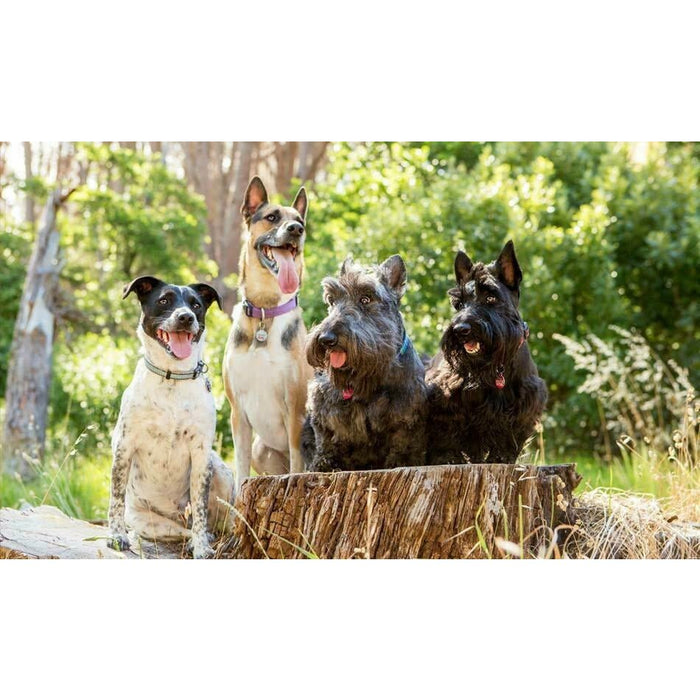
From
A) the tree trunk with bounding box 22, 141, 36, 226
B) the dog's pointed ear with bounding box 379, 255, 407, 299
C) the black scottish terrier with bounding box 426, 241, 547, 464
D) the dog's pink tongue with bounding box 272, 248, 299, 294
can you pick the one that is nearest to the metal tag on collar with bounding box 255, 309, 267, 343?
the dog's pink tongue with bounding box 272, 248, 299, 294

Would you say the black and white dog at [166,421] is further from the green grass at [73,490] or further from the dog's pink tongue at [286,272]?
the green grass at [73,490]

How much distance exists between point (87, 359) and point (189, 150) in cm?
943

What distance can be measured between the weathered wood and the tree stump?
0.77 metres

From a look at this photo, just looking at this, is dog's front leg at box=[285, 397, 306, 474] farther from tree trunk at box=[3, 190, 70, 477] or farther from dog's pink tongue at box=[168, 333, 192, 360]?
tree trunk at box=[3, 190, 70, 477]

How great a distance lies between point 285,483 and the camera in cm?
452

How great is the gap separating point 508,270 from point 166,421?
1981 millimetres

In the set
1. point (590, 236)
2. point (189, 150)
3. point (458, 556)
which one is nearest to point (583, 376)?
point (590, 236)

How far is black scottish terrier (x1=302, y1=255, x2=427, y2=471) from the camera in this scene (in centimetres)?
462

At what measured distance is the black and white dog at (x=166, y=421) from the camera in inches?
195

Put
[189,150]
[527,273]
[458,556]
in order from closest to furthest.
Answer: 1. [458,556]
2. [527,273]
3. [189,150]

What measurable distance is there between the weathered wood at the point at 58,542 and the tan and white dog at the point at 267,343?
0.74m

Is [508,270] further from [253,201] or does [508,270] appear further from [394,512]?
[253,201]

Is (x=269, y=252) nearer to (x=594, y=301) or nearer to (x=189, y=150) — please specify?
(x=594, y=301)

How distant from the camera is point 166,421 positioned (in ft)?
16.5
